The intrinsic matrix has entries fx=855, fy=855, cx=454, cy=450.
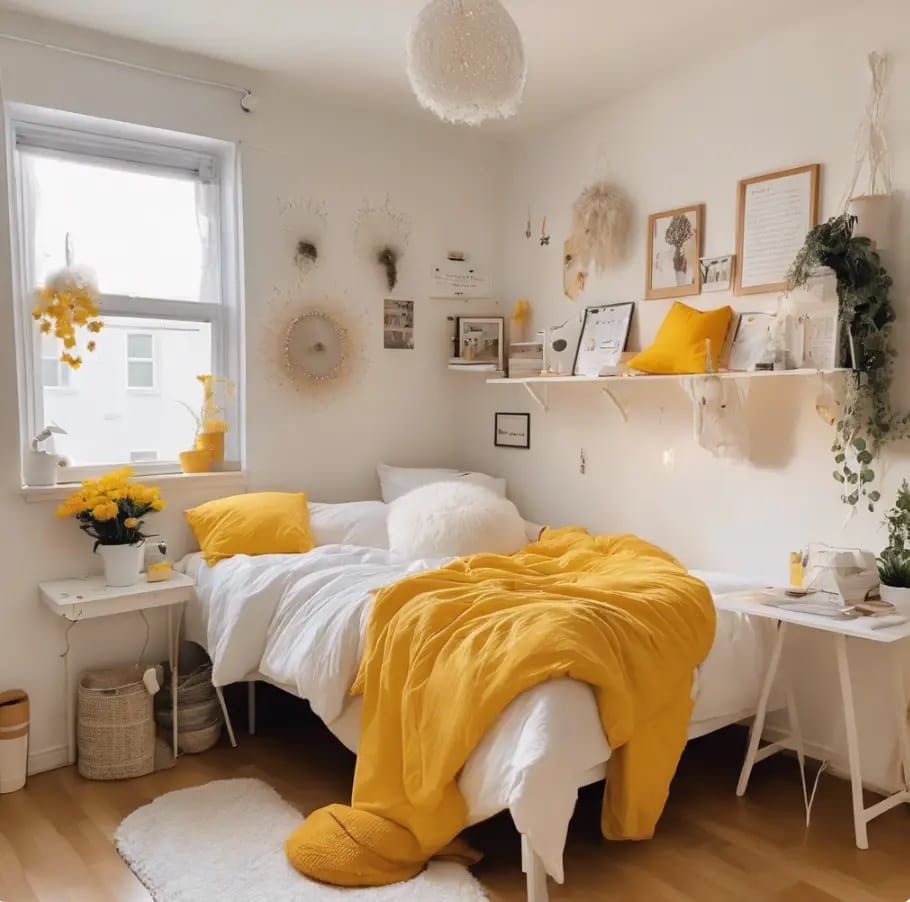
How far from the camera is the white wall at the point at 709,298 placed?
9.20 ft

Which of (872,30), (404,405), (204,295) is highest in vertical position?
(872,30)

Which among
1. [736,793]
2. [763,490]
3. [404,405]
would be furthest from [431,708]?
[404,405]

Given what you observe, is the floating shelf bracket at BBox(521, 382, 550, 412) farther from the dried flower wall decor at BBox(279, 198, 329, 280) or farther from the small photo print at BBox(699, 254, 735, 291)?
the dried flower wall decor at BBox(279, 198, 329, 280)

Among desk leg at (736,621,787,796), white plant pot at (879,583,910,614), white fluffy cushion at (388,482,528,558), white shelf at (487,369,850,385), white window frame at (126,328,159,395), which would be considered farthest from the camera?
white window frame at (126,328,159,395)

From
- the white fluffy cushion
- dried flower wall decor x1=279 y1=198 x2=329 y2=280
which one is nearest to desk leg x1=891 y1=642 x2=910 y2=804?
the white fluffy cushion

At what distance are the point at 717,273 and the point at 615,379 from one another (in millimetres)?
551

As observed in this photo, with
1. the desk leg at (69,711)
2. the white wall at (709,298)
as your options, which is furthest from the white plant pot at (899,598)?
the desk leg at (69,711)

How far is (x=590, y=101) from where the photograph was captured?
3680 millimetres

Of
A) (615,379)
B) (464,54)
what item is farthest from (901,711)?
(464,54)

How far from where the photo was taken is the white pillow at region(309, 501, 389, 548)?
11.3 feet

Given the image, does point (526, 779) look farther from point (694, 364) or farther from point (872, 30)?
point (872, 30)

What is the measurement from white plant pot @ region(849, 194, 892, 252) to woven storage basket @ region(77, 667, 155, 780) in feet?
9.33

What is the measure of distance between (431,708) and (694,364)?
5.33ft

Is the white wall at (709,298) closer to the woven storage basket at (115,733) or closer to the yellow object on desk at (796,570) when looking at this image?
the yellow object on desk at (796,570)
